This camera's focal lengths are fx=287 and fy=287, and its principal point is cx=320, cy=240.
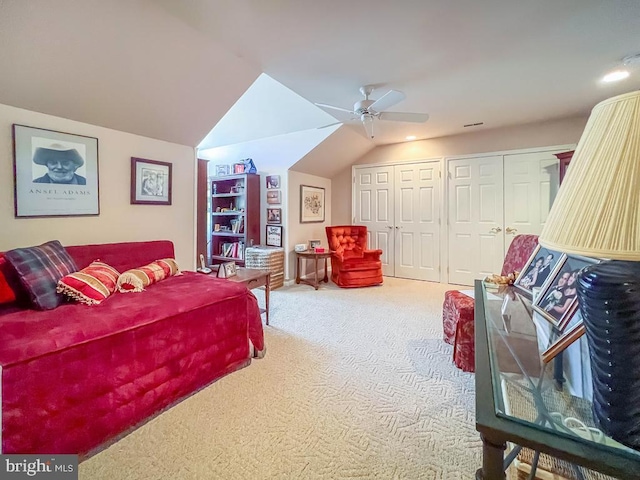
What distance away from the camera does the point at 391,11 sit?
74.9 inches

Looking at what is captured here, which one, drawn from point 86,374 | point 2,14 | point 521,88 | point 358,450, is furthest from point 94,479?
point 521,88

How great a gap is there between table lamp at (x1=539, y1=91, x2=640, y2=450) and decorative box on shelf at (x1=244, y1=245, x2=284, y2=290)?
404 centimetres

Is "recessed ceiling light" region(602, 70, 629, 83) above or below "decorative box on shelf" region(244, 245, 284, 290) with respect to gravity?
above

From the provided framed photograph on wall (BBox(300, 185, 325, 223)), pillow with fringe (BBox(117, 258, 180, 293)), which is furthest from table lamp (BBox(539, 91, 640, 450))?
framed photograph on wall (BBox(300, 185, 325, 223))

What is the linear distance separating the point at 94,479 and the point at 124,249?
68.7 inches

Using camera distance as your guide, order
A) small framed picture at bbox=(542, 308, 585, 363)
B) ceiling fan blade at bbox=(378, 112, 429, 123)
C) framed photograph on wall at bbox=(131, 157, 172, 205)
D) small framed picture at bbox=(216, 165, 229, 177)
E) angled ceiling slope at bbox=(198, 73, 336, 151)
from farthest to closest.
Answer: small framed picture at bbox=(216, 165, 229, 177) < angled ceiling slope at bbox=(198, 73, 336, 151) < ceiling fan blade at bbox=(378, 112, 429, 123) < framed photograph on wall at bbox=(131, 157, 172, 205) < small framed picture at bbox=(542, 308, 585, 363)

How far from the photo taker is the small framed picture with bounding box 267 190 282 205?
4.82 metres

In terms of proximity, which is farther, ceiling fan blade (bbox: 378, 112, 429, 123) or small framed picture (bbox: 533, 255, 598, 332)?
ceiling fan blade (bbox: 378, 112, 429, 123)

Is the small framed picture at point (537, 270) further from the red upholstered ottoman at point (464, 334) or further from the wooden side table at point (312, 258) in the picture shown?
the wooden side table at point (312, 258)

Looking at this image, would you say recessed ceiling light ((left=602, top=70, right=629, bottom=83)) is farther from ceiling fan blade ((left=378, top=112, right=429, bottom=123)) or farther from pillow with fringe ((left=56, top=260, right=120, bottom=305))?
pillow with fringe ((left=56, top=260, right=120, bottom=305))

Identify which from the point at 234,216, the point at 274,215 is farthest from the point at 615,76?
the point at 234,216

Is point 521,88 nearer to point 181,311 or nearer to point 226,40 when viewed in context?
point 226,40

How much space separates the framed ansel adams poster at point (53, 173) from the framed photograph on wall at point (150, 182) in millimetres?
328

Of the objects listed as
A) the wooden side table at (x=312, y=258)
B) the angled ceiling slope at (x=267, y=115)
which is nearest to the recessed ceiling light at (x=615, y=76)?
the angled ceiling slope at (x=267, y=115)
